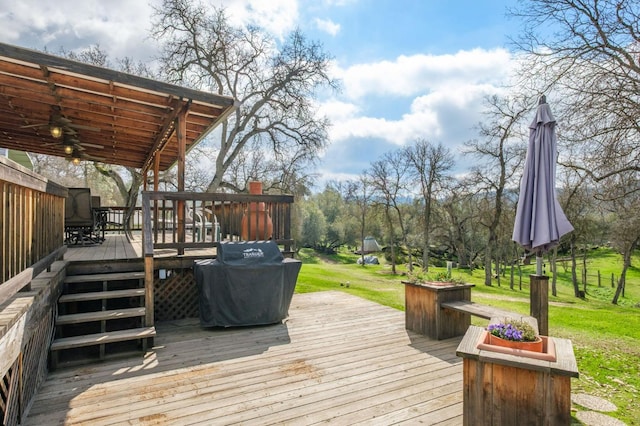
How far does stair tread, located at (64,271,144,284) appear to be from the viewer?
15.3 feet

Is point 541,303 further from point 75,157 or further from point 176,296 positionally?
point 75,157

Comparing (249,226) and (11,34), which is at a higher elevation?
(11,34)

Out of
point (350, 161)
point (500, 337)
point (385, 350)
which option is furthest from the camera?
point (350, 161)

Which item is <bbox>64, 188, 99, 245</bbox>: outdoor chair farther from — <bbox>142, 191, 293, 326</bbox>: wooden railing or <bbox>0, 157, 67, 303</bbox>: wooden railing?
<bbox>0, 157, 67, 303</bbox>: wooden railing

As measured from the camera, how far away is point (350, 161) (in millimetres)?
34719

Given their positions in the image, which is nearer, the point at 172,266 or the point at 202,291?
the point at 202,291

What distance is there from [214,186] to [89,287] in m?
11.9

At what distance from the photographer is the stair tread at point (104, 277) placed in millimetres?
4660

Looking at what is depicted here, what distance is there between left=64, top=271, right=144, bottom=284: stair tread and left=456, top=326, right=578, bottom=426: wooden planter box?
4.30 metres

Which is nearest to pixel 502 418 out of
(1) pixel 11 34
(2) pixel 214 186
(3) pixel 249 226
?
(3) pixel 249 226

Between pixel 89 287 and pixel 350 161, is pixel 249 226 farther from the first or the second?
pixel 350 161

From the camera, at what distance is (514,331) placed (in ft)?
8.47

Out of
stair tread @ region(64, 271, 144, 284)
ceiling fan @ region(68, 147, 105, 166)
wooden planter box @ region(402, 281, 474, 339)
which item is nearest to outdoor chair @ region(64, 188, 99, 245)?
ceiling fan @ region(68, 147, 105, 166)

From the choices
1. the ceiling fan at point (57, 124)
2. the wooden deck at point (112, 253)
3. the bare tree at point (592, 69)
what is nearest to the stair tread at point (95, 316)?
the wooden deck at point (112, 253)
